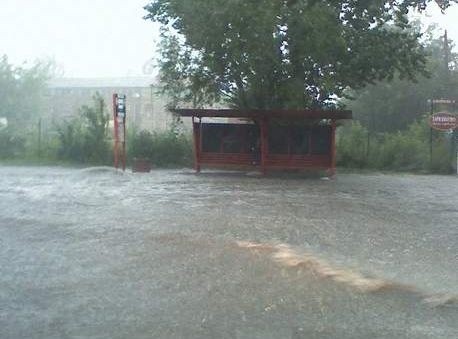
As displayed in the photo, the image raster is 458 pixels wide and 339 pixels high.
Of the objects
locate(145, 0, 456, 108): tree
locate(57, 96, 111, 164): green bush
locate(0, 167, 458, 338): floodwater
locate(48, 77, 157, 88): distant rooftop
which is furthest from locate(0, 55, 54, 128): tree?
locate(0, 167, 458, 338): floodwater

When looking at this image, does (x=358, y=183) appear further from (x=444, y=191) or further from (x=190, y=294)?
(x=190, y=294)

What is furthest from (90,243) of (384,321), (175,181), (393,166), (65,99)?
(65,99)

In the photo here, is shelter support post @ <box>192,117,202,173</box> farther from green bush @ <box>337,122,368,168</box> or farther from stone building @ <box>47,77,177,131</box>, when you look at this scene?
stone building @ <box>47,77,177,131</box>

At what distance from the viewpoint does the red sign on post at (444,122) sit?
2667 centimetres

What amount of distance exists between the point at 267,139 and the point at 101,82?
285ft

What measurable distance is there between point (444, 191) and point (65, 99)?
282ft

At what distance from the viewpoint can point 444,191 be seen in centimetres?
1770

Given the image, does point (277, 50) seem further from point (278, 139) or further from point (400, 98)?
point (400, 98)

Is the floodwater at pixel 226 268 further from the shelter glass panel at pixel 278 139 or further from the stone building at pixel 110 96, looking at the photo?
the stone building at pixel 110 96

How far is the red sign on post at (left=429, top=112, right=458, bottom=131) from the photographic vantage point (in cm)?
2667

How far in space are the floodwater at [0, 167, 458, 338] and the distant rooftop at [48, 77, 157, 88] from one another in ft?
291

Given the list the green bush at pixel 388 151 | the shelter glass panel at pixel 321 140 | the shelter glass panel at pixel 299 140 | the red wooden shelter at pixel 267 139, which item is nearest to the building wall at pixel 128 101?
the green bush at pixel 388 151

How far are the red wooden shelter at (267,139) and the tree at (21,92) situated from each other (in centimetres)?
4355

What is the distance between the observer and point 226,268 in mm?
7457
